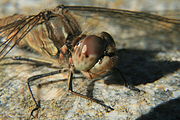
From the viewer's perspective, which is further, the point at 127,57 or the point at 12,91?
the point at 127,57

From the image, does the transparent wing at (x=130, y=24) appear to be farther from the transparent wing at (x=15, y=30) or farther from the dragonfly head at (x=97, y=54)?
the dragonfly head at (x=97, y=54)

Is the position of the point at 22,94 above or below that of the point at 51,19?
below

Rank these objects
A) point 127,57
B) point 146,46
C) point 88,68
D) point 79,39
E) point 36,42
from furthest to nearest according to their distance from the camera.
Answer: point 146,46
point 127,57
point 36,42
point 79,39
point 88,68

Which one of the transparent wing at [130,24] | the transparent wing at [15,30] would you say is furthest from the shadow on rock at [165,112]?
the transparent wing at [15,30]

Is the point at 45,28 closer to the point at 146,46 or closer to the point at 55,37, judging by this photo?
the point at 55,37

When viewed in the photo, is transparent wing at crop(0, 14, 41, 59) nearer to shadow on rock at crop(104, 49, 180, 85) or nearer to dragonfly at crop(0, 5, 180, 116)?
dragonfly at crop(0, 5, 180, 116)

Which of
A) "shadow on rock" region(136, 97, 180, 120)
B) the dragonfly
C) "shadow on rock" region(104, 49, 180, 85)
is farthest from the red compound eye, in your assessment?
"shadow on rock" region(136, 97, 180, 120)

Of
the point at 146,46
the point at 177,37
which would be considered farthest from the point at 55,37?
the point at 177,37

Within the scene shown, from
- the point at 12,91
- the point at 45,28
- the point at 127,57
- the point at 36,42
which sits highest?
the point at 45,28
